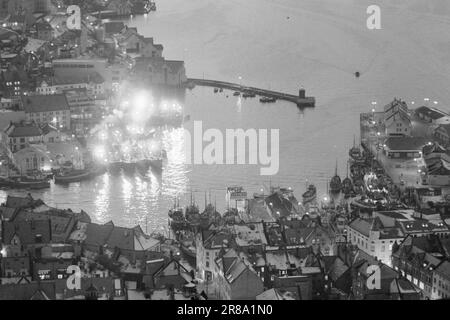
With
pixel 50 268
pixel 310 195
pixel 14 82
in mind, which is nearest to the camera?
pixel 50 268

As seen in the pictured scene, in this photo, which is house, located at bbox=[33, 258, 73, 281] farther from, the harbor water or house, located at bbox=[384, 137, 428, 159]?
house, located at bbox=[384, 137, 428, 159]

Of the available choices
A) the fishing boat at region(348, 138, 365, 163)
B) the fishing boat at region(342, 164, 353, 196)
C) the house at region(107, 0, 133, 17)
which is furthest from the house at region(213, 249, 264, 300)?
the house at region(107, 0, 133, 17)

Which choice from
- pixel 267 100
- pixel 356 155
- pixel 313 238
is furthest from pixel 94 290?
pixel 267 100

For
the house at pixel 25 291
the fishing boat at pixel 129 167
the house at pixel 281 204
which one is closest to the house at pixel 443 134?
the house at pixel 281 204

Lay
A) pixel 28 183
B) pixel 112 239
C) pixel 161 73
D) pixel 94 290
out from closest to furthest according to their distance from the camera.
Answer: pixel 94 290 → pixel 112 239 → pixel 28 183 → pixel 161 73

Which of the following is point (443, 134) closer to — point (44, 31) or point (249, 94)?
point (249, 94)

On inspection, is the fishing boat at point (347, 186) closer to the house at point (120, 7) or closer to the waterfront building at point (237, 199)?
the waterfront building at point (237, 199)
